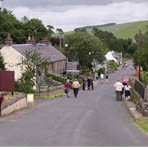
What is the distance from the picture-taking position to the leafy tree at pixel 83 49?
330ft

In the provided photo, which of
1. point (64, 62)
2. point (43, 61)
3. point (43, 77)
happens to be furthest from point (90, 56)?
point (43, 61)

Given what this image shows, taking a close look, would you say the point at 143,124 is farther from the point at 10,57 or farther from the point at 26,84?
the point at 10,57

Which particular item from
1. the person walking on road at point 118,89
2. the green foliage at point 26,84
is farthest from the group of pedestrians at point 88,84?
the person walking on road at point 118,89

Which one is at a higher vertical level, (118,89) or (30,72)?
(30,72)

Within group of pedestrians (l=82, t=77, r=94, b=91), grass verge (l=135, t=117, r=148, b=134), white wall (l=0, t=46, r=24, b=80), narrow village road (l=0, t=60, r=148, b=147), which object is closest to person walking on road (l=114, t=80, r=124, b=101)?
narrow village road (l=0, t=60, r=148, b=147)

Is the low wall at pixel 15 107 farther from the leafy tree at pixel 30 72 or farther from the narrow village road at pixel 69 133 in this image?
the leafy tree at pixel 30 72

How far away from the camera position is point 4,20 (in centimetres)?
9938

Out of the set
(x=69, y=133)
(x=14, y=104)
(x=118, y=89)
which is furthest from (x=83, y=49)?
(x=69, y=133)

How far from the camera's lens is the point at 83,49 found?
3971 inches

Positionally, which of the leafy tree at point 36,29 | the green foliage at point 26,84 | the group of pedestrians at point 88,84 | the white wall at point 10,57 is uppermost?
the leafy tree at point 36,29

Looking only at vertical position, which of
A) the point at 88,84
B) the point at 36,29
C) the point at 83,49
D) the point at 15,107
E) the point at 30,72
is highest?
the point at 36,29

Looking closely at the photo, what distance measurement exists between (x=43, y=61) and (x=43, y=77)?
11.9m

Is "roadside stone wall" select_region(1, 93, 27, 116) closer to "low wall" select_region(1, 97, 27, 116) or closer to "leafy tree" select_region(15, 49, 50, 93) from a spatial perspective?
"low wall" select_region(1, 97, 27, 116)

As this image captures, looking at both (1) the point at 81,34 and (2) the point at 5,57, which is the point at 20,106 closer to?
(2) the point at 5,57
